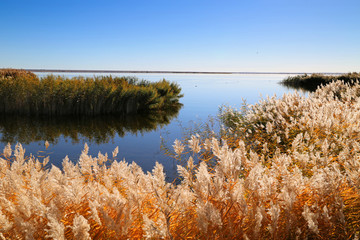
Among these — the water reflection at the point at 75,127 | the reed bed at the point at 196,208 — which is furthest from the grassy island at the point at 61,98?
the reed bed at the point at 196,208

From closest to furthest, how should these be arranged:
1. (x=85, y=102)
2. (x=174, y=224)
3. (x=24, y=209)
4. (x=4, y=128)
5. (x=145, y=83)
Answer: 1. (x=24, y=209)
2. (x=174, y=224)
3. (x=4, y=128)
4. (x=85, y=102)
5. (x=145, y=83)

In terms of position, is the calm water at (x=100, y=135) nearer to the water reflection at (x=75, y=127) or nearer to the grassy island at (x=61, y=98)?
the water reflection at (x=75, y=127)

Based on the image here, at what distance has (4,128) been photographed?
10953 millimetres

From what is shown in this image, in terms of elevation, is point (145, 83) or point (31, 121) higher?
point (145, 83)

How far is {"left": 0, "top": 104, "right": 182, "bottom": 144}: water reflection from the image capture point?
9.80m

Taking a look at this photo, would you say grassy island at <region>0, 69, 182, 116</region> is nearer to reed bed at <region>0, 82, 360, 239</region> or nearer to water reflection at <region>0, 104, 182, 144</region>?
water reflection at <region>0, 104, 182, 144</region>

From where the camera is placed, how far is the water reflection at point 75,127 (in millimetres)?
9802

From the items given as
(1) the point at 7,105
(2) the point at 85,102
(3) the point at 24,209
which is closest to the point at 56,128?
(2) the point at 85,102

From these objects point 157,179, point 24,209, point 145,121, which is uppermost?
point 157,179

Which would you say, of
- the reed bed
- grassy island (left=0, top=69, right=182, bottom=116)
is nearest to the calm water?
grassy island (left=0, top=69, right=182, bottom=116)

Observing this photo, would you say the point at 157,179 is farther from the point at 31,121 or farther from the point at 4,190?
the point at 31,121

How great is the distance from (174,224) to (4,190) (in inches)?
61.1

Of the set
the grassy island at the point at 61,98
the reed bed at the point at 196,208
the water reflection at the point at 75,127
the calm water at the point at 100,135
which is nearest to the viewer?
the reed bed at the point at 196,208

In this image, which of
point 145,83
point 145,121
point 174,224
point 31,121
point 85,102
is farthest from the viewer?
point 145,83
